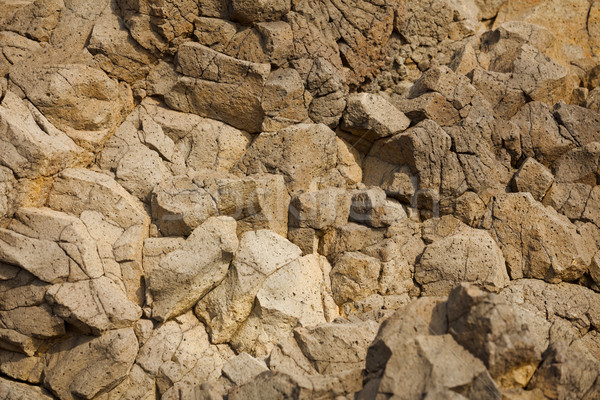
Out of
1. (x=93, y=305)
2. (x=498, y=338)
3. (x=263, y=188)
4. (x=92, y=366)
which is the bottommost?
(x=92, y=366)

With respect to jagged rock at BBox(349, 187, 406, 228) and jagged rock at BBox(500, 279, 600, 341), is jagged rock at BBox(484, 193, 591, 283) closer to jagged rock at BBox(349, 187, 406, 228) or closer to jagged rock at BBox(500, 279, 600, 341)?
jagged rock at BBox(500, 279, 600, 341)

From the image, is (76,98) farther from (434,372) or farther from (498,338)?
(498,338)

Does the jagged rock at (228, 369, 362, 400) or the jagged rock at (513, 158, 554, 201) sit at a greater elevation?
the jagged rock at (513, 158, 554, 201)

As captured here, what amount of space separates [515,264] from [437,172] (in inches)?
63.6

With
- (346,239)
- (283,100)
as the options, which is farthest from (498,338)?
(283,100)

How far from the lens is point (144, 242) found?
839cm

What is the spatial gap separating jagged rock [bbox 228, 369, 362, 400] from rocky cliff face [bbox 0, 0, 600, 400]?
0.05 metres

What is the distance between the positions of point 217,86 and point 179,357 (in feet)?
12.3

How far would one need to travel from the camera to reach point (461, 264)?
28.6 ft

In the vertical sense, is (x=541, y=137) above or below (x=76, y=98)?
above

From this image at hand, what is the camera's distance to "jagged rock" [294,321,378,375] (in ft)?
24.3

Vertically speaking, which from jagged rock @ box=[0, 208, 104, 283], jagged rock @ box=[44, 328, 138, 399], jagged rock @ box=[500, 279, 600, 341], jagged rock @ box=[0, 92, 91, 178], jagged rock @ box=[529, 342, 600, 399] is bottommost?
jagged rock @ box=[44, 328, 138, 399]

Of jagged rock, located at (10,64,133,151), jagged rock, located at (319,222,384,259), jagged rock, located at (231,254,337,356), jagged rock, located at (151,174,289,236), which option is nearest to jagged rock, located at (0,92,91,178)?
jagged rock, located at (10,64,133,151)

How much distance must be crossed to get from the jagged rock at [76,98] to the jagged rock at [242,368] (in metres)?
3.52
